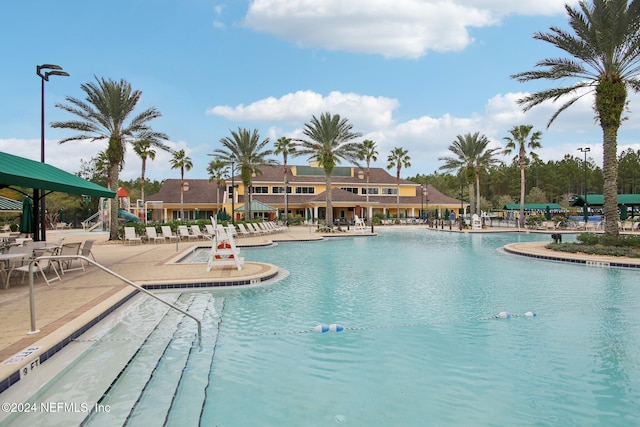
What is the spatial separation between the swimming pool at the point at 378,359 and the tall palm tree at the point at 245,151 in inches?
1095

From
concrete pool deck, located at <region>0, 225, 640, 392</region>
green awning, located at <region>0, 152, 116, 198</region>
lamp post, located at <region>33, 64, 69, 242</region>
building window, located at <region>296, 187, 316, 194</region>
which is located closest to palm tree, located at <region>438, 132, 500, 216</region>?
building window, located at <region>296, 187, 316, 194</region>

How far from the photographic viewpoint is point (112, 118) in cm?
2216

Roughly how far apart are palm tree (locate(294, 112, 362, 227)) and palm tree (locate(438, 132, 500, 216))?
43.0ft

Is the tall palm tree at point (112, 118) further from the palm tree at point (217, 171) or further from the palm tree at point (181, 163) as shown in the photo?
the palm tree at point (181, 163)

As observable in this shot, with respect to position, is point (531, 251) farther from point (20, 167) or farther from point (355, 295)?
point (20, 167)

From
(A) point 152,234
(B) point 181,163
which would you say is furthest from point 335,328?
(B) point 181,163

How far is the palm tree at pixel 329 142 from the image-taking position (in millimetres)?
33656

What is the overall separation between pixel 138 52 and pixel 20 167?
38.5ft

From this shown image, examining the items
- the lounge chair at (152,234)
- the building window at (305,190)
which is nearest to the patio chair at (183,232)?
the lounge chair at (152,234)

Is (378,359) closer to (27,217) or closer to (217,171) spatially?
(27,217)

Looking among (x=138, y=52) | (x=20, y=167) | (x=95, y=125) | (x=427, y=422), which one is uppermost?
(x=138, y=52)

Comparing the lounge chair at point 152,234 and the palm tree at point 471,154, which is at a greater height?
the palm tree at point 471,154

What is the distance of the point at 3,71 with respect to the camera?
1456 centimetres

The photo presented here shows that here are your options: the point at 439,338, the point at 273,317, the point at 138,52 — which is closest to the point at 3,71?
the point at 138,52
